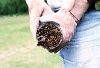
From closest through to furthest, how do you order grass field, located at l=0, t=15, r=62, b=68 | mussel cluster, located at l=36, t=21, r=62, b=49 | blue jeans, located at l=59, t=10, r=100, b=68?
mussel cluster, located at l=36, t=21, r=62, b=49, blue jeans, located at l=59, t=10, r=100, b=68, grass field, located at l=0, t=15, r=62, b=68

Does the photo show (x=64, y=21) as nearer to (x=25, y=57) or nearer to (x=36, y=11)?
(x=36, y=11)

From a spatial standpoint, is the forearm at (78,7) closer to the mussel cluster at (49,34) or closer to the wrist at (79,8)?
the wrist at (79,8)

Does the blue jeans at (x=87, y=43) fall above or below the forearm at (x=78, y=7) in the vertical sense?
below

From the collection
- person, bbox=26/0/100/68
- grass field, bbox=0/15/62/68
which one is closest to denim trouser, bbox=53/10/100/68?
person, bbox=26/0/100/68

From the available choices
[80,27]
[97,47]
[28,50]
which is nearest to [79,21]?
[80,27]

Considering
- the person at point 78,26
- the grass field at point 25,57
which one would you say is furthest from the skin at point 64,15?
the grass field at point 25,57

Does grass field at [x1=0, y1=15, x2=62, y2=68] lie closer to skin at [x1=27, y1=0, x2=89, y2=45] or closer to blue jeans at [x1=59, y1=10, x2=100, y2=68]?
blue jeans at [x1=59, y1=10, x2=100, y2=68]

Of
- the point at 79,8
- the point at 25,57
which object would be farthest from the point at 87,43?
the point at 25,57
